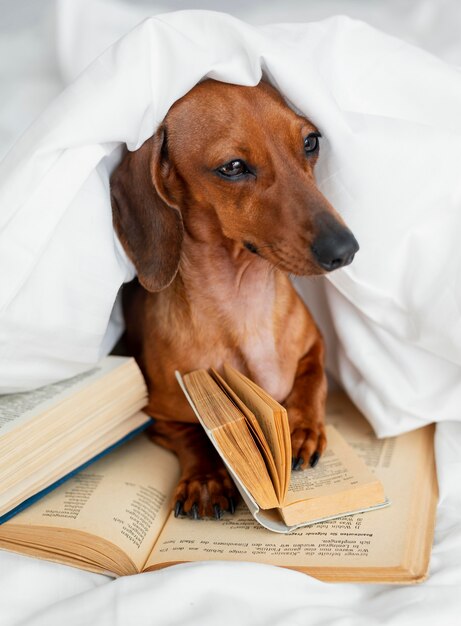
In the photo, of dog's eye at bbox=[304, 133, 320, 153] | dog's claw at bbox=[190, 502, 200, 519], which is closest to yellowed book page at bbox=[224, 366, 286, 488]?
dog's claw at bbox=[190, 502, 200, 519]

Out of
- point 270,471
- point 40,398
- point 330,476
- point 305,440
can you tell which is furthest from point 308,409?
point 40,398

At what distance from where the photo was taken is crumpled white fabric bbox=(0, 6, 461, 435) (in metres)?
1.35

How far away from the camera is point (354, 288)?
5.25ft

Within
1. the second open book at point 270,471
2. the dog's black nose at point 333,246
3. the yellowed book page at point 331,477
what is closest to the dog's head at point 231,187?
the dog's black nose at point 333,246

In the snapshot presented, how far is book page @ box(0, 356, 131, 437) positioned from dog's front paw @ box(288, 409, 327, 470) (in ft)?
1.35

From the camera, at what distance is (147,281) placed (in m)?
1.54

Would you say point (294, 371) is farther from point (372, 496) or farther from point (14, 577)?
point (14, 577)

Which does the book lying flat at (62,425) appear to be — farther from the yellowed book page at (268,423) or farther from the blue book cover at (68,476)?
the yellowed book page at (268,423)

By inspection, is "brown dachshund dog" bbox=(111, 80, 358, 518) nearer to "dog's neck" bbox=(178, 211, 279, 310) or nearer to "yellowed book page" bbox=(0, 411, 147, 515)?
"dog's neck" bbox=(178, 211, 279, 310)

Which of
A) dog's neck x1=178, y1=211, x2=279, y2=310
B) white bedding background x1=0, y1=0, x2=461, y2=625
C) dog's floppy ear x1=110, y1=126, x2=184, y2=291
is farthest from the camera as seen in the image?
dog's neck x1=178, y1=211, x2=279, y2=310

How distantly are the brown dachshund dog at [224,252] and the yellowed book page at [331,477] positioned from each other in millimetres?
30

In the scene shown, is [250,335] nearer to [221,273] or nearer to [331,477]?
[221,273]

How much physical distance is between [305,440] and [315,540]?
0.85ft

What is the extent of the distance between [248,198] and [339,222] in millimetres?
201
